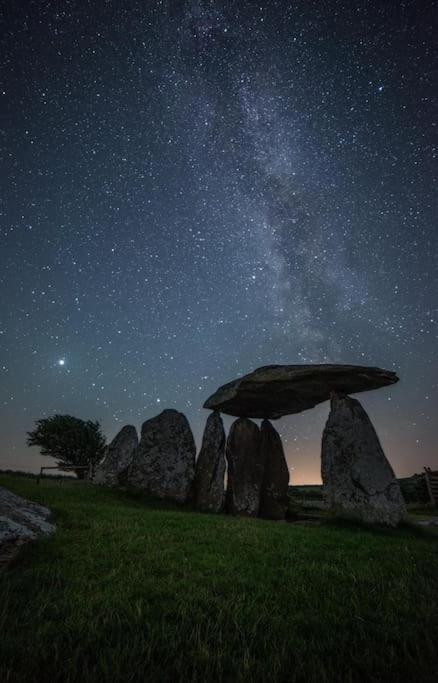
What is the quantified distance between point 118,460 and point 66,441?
2082 centimetres

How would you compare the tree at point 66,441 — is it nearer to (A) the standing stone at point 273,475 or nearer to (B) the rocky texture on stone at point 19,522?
(A) the standing stone at point 273,475

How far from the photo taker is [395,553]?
21.3 ft

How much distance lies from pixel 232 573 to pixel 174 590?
3.36ft

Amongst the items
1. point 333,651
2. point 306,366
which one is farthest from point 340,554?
point 306,366

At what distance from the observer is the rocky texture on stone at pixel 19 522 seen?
4.27 metres

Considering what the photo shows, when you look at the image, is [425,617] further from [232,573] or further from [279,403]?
[279,403]

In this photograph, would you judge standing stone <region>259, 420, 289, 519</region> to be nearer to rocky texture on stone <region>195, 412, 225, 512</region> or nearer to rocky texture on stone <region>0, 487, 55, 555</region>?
rocky texture on stone <region>195, 412, 225, 512</region>

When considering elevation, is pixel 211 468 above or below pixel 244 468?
below

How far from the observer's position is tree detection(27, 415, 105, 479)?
1384 inches

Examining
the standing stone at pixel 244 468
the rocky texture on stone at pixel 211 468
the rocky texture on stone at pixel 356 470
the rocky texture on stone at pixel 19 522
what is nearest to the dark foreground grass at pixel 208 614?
the rocky texture on stone at pixel 19 522

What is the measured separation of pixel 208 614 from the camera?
309 cm

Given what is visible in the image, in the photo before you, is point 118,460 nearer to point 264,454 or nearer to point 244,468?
point 244,468

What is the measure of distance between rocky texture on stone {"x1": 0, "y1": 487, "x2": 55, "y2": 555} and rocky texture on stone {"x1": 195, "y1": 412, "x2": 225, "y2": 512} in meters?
8.24

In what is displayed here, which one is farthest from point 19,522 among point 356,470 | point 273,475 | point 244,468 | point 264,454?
point 273,475
